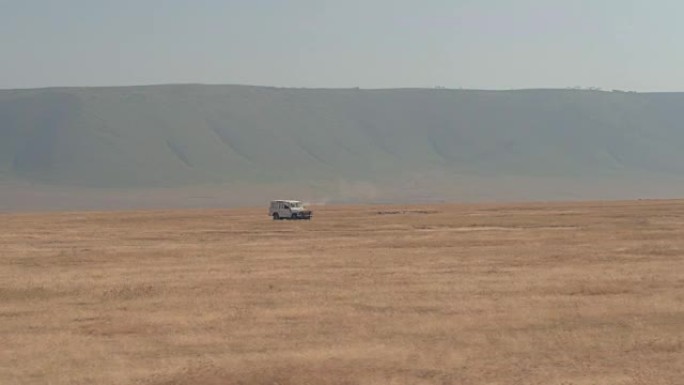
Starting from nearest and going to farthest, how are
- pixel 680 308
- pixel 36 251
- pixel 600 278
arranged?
pixel 680 308
pixel 600 278
pixel 36 251

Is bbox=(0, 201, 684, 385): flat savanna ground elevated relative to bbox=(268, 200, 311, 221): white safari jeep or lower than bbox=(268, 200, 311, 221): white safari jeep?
lower

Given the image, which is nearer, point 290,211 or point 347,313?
point 347,313

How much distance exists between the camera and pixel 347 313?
20.4 meters

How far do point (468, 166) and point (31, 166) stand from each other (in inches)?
3159

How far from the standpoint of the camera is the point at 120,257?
116 ft

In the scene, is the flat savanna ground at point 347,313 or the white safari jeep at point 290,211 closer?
the flat savanna ground at point 347,313

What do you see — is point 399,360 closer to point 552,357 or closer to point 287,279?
point 552,357

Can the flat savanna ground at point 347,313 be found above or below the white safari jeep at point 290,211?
below

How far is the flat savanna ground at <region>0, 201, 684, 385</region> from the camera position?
1502cm

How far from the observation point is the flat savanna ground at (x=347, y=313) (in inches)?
591

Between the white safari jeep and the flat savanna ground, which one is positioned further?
the white safari jeep

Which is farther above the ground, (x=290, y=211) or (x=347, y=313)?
(x=290, y=211)

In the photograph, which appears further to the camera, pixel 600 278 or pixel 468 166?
pixel 468 166

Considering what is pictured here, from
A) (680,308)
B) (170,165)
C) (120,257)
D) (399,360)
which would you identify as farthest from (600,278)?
(170,165)
